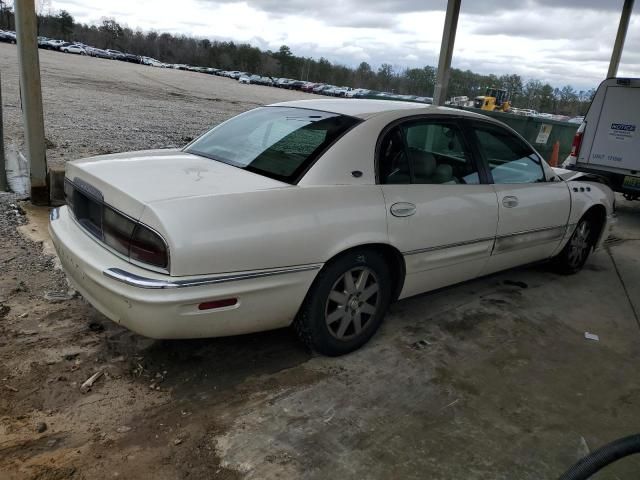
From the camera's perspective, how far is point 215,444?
251cm

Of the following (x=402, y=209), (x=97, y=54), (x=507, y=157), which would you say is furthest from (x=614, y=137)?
(x=97, y=54)

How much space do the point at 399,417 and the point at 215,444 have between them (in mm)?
978

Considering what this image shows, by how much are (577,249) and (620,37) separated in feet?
28.9

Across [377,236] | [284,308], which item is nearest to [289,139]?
[377,236]

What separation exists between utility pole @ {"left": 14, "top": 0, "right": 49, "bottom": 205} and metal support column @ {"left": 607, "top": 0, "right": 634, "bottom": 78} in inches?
429

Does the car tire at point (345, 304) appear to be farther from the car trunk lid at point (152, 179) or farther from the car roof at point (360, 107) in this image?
the car roof at point (360, 107)

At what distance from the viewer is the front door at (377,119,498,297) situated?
3.32m

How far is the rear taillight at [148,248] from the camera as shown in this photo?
2.49 m

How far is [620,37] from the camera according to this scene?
38.0 feet

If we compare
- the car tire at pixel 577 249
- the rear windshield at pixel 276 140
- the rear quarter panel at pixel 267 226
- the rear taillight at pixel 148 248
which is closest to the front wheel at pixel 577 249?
the car tire at pixel 577 249

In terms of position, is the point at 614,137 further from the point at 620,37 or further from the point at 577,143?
the point at 620,37

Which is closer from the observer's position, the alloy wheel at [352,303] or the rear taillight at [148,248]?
the rear taillight at [148,248]

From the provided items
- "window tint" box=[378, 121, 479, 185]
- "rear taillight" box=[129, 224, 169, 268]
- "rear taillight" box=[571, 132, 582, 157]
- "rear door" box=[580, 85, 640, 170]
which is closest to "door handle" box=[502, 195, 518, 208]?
"window tint" box=[378, 121, 479, 185]

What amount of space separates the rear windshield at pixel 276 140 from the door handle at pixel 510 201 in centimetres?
142
